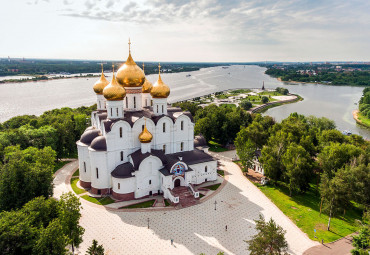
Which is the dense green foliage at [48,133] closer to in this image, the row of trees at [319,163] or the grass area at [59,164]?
the grass area at [59,164]

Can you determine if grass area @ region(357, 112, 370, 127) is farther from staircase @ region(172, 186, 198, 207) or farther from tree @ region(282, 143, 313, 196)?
staircase @ region(172, 186, 198, 207)

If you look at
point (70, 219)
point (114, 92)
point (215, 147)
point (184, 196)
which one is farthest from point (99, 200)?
point (215, 147)

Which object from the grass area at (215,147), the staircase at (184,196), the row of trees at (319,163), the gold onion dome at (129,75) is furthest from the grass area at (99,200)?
the grass area at (215,147)

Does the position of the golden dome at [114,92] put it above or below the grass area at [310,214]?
above

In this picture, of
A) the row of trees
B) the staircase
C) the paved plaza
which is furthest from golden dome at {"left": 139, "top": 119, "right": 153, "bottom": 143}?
the row of trees

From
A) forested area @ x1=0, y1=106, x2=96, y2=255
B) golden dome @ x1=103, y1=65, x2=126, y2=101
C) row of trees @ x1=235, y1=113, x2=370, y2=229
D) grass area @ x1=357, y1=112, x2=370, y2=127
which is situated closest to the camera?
forested area @ x1=0, y1=106, x2=96, y2=255

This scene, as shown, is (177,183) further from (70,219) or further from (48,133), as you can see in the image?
(48,133)
